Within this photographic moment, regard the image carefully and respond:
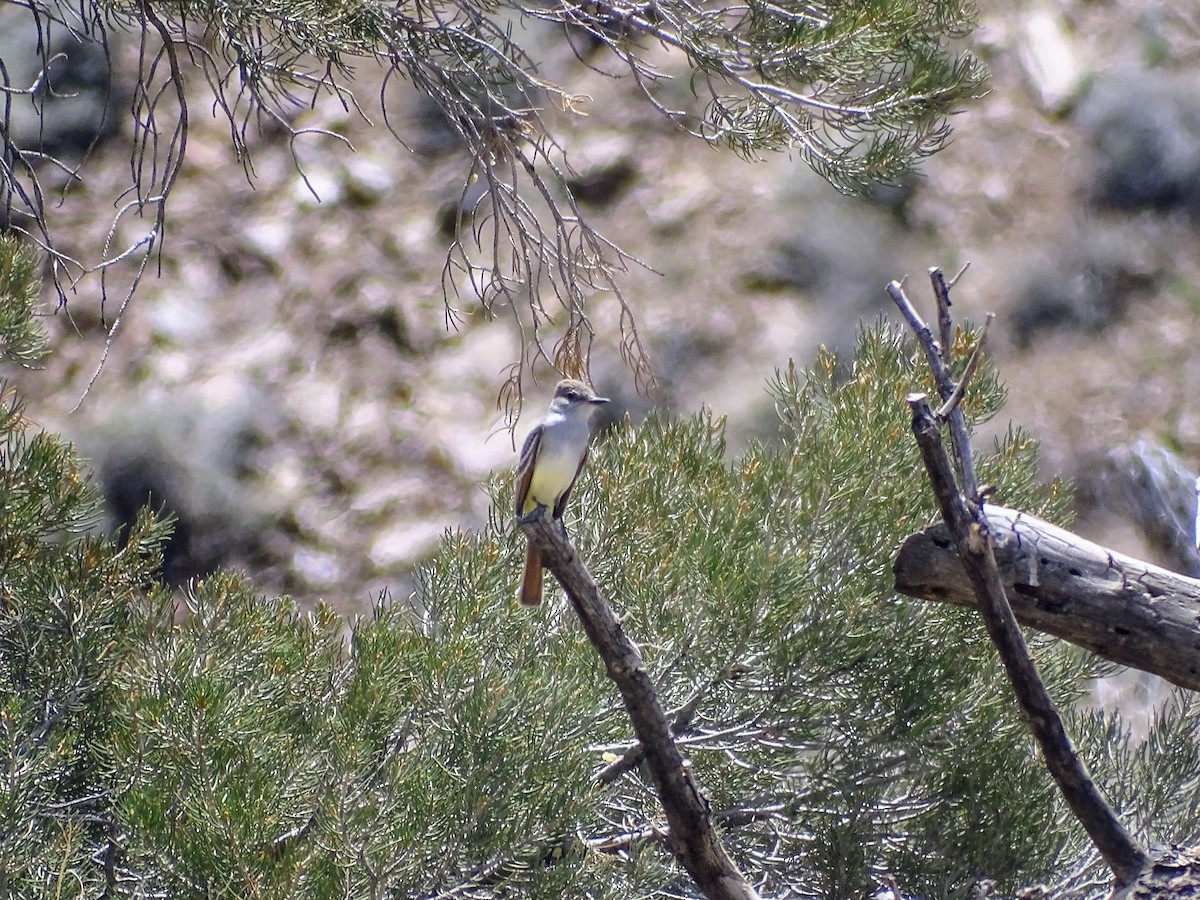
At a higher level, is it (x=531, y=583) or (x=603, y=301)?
(x=603, y=301)

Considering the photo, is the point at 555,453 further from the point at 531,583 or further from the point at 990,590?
the point at 990,590

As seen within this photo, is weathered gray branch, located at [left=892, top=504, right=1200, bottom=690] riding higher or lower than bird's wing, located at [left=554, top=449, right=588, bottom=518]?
lower

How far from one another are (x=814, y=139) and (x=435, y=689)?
1.92 metres

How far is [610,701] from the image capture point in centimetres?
382

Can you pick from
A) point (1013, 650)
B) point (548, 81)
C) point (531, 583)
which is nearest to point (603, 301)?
point (548, 81)

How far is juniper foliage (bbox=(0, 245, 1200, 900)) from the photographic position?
10.5 ft

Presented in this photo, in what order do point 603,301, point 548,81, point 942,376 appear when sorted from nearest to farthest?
point 942,376 → point 548,81 → point 603,301

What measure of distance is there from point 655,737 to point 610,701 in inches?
44.6

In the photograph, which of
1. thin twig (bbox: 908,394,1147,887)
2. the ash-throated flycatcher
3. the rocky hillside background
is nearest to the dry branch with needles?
the ash-throated flycatcher

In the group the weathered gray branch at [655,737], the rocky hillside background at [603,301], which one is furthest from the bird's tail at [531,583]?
the rocky hillside background at [603,301]

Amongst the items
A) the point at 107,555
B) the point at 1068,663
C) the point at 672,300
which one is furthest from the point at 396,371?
the point at 1068,663

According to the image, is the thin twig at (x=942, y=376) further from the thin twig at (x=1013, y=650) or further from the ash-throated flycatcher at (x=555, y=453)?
the ash-throated flycatcher at (x=555, y=453)

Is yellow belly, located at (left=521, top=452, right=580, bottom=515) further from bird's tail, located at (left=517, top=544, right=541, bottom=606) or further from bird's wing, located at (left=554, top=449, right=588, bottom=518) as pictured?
bird's tail, located at (left=517, top=544, right=541, bottom=606)

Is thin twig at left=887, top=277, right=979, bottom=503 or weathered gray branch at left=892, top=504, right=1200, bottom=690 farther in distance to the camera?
weathered gray branch at left=892, top=504, right=1200, bottom=690
